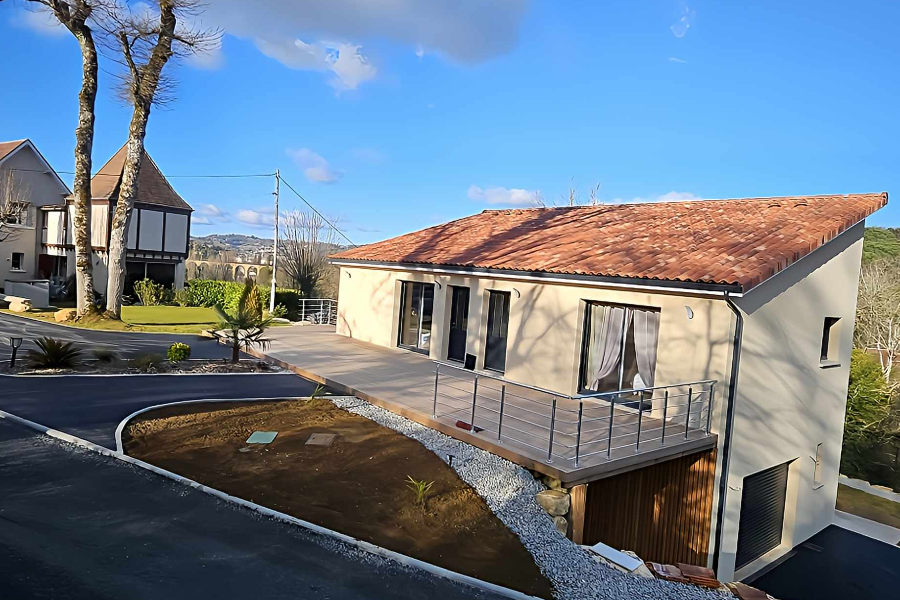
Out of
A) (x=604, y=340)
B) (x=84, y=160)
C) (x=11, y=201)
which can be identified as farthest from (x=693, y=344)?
(x=11, y=201)

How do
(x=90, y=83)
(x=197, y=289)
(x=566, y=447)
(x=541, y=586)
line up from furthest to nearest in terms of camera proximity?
(x=197, y=289), (x=90, y=83), (x=566, y=447), (x=541, y=586)

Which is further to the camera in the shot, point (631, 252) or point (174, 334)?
point (174, 334)

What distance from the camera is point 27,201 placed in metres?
33.1

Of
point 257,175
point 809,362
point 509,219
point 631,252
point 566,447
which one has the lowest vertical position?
point 566,447

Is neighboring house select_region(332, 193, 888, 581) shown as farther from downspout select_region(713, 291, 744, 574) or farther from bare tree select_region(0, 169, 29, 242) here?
bare tree select_region(0, 169, 29, 242)

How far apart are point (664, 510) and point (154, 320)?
72.7 feet

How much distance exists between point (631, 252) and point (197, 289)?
91.9 feet

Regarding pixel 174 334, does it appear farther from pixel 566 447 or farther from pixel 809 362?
pixel 809 362

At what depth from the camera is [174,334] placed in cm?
2112

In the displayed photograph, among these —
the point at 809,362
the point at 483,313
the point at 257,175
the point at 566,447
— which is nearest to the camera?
the point at 566,447

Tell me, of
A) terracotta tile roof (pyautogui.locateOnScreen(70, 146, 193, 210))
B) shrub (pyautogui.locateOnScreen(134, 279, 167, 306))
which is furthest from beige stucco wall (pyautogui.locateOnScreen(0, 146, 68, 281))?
shrub (pyautogui.locateOnScreen(134, 279, 167, 306))

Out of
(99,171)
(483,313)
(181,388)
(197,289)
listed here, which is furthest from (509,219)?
(99,171)

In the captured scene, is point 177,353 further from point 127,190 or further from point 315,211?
point 315,211

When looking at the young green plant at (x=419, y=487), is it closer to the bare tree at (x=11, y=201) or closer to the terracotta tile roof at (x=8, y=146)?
the bare tree at (x=11, y=201)
